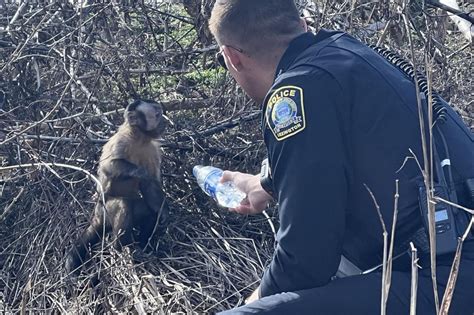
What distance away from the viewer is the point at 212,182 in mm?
4254

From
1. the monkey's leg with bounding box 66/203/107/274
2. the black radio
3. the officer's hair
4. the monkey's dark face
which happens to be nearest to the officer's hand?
the officer's hair

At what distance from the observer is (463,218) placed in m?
3.07

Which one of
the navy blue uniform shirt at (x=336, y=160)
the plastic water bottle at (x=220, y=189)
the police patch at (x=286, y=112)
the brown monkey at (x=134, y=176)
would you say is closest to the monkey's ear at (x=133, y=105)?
the brown monkey at (x=134, y=176)

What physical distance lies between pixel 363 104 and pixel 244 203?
2.89 feet

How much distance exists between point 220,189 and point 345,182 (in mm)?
1144

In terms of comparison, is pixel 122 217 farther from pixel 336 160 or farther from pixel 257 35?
pixel 336 160

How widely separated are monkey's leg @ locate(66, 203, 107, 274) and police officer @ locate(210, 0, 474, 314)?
2177 millimetres

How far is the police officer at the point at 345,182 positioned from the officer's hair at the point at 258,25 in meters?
0.18

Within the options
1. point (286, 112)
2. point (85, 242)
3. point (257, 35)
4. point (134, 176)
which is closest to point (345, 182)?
point (286, 112)

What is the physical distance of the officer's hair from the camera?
334 cm

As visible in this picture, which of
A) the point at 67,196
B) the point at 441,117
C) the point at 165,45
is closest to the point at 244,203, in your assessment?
the point at 441,117

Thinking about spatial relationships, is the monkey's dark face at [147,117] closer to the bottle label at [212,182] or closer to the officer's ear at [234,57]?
the bottle label at [212,182]

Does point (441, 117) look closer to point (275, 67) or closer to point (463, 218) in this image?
point (463, 218)

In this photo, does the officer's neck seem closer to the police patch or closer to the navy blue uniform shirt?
the navy blue uniform shirt
